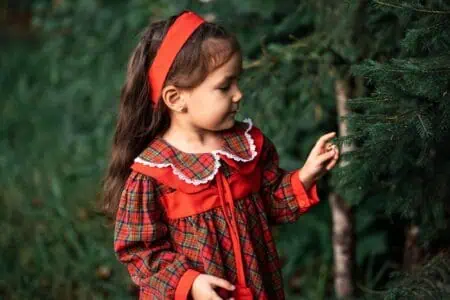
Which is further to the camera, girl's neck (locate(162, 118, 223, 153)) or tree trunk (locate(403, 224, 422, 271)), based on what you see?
tree trunk (locate(403, 224, 422, 271))

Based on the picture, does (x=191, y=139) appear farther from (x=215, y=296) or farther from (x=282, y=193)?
(x=215, y=296)

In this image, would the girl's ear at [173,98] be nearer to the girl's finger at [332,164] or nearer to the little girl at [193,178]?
the little girl at [193,178]

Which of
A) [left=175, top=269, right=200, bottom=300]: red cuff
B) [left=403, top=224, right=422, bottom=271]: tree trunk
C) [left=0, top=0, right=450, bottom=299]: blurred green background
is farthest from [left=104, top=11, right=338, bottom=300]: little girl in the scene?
[left=403, top=224, right=422, bottom=271]: tree trunk

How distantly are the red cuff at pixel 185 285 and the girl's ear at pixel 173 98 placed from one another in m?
0.52

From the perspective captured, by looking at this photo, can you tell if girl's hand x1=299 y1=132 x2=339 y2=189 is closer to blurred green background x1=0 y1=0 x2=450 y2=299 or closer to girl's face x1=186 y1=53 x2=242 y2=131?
blurred green background x1=0 y1=0 x2=450 y2=299

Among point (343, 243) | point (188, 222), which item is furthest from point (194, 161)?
point (343, 243)

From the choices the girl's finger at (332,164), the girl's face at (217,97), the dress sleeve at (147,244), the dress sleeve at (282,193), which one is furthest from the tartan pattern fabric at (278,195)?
the dress sleeve at (147,244)

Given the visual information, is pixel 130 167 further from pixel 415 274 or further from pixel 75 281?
pixel 75 281

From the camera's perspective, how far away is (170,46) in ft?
7.40

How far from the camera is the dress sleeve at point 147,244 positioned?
2.17 metres

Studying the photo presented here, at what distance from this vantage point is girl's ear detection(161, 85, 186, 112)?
2.27 m

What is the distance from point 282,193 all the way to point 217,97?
44 cm

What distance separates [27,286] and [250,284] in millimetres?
1976

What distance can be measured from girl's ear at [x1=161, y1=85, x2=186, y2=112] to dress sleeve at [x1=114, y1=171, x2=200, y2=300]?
0.24 m
